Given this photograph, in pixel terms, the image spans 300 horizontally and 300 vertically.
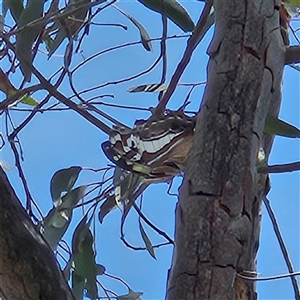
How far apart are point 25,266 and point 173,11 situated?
0.47 m

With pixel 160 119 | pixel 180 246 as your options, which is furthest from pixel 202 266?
pixel 160 119

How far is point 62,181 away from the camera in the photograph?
3.11 feet

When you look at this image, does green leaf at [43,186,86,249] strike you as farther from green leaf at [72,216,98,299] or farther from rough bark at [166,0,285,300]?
rough bark at [166,0,285,300]

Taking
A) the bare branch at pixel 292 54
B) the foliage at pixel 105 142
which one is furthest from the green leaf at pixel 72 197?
the bare branch at pixel 292 54

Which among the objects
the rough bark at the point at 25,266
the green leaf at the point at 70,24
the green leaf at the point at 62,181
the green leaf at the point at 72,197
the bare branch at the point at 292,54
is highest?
the green leaf at the point at 70,24

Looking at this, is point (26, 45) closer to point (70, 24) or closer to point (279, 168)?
point (70, 24)

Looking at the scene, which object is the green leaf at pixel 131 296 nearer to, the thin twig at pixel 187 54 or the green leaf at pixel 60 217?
the green leaf at pixel 60 217

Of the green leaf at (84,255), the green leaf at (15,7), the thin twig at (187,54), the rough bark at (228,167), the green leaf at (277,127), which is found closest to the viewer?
the rough bark at (228,167)

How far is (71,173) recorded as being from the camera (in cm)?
96

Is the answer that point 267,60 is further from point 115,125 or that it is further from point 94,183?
point 94,183

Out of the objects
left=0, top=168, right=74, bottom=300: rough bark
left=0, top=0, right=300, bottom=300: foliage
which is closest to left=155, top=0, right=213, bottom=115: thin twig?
left=0, top=0, right=300, bottom=300: foliage

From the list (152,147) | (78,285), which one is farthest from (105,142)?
(78,285)

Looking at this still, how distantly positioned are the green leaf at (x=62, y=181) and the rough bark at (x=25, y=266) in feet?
1.11

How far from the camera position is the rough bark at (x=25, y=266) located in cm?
57
